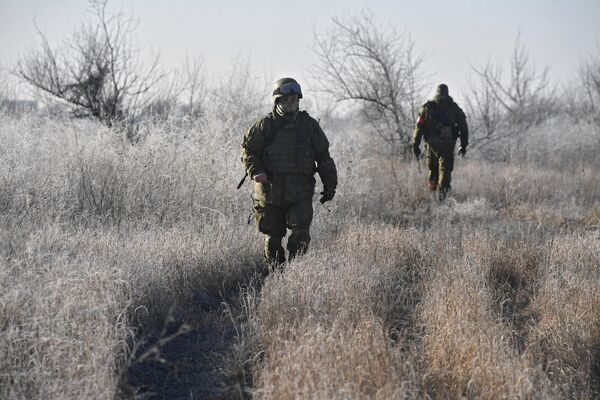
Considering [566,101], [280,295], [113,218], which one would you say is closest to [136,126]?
[113,218]

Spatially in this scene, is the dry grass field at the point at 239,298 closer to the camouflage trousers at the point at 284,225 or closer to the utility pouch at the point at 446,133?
the camouflage trousers at the point at 284,225

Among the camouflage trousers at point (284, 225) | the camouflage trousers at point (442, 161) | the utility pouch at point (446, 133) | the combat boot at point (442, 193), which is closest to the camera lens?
the camouflage trousers at point (284, 225)

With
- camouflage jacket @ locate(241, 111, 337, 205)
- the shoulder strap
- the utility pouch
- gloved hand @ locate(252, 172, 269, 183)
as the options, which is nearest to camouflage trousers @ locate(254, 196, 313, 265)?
camouflage jacket @ locate(241, 111, 337, 205)

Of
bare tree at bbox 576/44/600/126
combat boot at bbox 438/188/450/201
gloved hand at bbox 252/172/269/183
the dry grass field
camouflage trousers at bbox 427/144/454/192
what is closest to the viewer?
the dry grass field

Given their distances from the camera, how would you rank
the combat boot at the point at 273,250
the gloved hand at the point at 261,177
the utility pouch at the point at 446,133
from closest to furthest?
the gloved hand at the point at 261,177 < the combat boot at the point at 273,250 < the utility pouch at the point at 446,133

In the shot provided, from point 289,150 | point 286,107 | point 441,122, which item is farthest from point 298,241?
point 441,122

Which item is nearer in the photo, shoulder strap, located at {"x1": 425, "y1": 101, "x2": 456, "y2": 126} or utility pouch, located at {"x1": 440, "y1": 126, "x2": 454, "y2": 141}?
utility pouch, located at {"x1": 440, "y1": 126, "x2": 454, "y2": 141}

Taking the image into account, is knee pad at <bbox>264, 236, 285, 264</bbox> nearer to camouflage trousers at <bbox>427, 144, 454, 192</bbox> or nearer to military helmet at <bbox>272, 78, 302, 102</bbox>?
military helmet at <bbox>272, 78, 302, 102</bbox>

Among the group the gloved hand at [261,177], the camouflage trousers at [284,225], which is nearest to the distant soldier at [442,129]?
the camouflage trousers at [284,225]

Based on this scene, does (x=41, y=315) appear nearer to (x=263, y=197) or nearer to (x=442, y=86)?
(x=263, y=197)

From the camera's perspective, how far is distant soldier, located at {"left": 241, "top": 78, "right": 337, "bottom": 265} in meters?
4.34

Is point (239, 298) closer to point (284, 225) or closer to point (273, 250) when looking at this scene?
point (273, 250)

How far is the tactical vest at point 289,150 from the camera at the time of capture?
14.2 feet

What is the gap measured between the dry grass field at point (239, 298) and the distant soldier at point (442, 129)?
148cm
